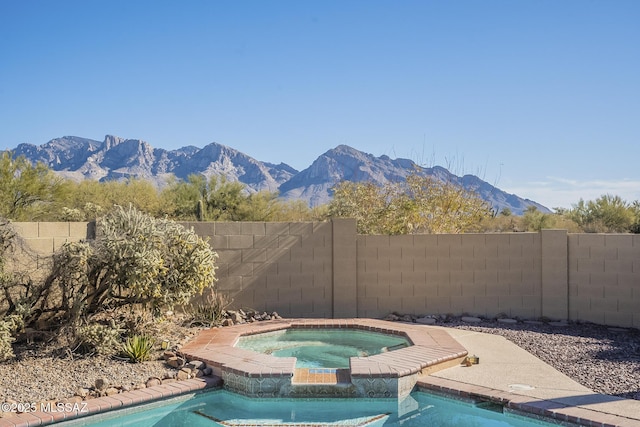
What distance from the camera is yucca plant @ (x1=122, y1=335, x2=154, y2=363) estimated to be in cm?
712

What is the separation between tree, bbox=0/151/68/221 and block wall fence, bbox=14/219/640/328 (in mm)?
8065

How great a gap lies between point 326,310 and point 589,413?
5.99 meters

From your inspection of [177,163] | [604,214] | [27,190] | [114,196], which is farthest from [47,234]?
[177,163]

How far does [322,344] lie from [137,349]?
3066mm

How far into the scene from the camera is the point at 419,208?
12883mm

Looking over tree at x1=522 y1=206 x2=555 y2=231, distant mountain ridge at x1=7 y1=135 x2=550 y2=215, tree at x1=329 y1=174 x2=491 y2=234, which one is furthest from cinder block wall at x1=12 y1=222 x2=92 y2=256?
distant mountain ridge at x1=7 y1=135 x2=550 y2=215

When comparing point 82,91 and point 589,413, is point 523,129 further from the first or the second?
point 82,91

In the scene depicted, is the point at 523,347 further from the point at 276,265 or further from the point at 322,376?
the point at 276,265

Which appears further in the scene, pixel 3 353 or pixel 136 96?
pixel 136 96

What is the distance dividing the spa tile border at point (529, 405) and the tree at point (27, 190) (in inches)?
501

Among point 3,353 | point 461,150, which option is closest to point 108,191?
point 461,150

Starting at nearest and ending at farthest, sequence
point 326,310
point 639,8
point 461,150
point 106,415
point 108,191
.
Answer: point 106,415, point 326,310, point 639,8, point 461,150, point 108,191

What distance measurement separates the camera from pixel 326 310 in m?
10.7

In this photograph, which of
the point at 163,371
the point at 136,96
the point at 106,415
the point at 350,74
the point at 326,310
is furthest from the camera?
the point at 136,96
